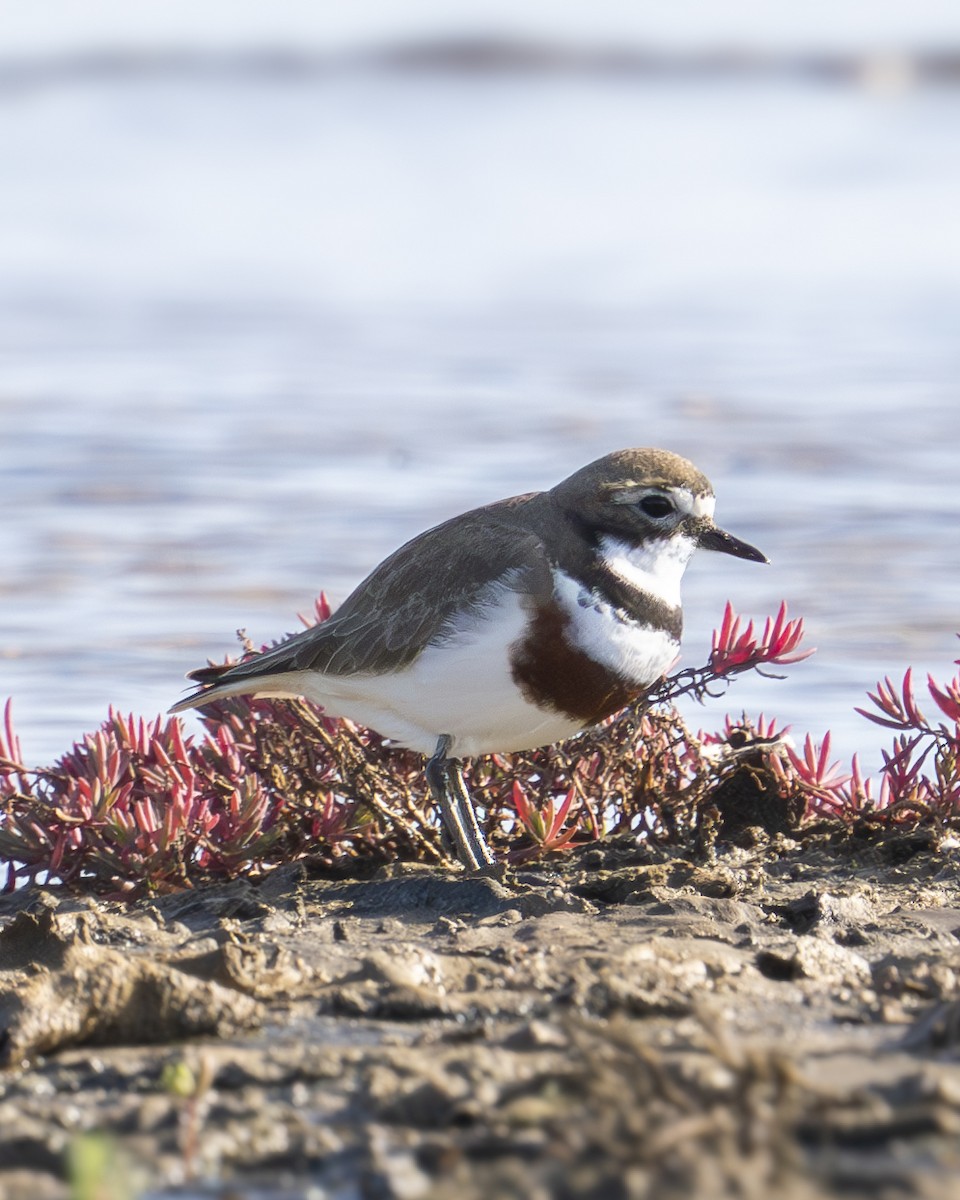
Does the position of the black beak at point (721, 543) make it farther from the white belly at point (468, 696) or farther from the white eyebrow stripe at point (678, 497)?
the white belly at point (468, 696)

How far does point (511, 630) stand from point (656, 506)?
2.08 ft

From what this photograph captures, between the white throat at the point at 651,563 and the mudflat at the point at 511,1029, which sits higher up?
the white throat at the point at 651,563

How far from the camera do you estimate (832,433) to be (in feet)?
44.3

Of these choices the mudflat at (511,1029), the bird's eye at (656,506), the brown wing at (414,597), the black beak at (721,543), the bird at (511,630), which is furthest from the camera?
the black beak at (721,543)

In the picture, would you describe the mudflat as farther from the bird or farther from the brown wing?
the brown wing

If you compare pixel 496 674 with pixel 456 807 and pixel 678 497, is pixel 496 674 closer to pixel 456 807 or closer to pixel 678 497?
pixel 456 807

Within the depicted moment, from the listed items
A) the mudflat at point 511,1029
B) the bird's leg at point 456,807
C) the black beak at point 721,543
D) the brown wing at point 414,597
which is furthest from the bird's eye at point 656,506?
the mudflat at point 511,1029

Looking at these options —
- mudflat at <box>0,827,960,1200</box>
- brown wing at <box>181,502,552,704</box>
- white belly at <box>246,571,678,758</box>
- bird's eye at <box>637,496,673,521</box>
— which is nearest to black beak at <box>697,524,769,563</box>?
bird's eye at <box>637,496,673,521</box>

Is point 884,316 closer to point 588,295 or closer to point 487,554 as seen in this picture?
point 588,295

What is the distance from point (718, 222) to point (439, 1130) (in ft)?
69.1

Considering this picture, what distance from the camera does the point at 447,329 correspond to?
59.5ft

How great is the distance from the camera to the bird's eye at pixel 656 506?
19.2 feet

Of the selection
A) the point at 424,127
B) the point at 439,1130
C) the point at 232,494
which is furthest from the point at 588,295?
the point at 439,1130

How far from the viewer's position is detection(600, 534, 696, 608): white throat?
5.75m
